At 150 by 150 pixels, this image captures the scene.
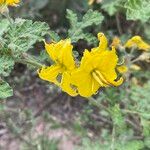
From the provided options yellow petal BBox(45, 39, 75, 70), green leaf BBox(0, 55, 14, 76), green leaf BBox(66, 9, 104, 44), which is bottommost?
green leaf BBox(66, 9, 104, 44)

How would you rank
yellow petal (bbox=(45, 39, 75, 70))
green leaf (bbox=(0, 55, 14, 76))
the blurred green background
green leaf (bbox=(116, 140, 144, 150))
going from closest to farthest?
yellow petal (bbox=(45, 39, 75, 70))
green leaf (bbox=(0, 55, 14, 76))
green leaf (bbox=(116, 140, 144, 150))
the blurred green background

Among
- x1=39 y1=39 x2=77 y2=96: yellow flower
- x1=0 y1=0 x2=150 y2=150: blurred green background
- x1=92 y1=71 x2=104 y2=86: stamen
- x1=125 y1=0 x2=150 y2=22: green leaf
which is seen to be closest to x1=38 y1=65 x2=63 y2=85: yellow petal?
x1=39 y1=39 x2=77 y2=96: yellow flower

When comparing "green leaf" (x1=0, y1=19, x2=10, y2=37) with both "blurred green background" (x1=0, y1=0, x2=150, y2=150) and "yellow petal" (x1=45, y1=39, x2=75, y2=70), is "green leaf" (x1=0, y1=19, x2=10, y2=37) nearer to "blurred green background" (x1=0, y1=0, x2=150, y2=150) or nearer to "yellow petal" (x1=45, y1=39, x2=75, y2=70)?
"yellow petal" (x1=45, y1=39, x2=75, y2=70)

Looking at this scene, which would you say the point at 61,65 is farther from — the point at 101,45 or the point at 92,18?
the point at 92,18

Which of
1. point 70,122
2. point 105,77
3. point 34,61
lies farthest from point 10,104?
point 105,77

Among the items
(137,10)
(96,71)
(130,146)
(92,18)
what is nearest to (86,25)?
(92,18)
